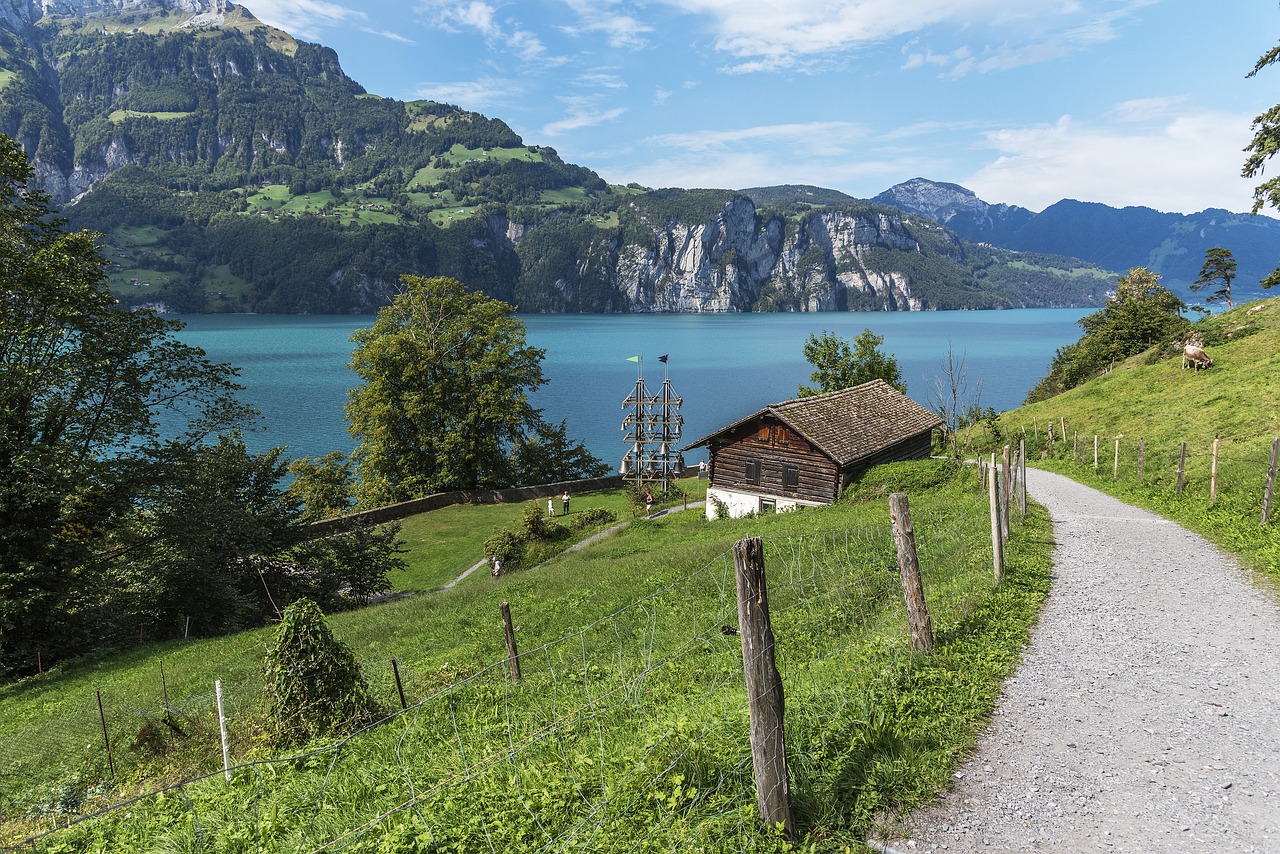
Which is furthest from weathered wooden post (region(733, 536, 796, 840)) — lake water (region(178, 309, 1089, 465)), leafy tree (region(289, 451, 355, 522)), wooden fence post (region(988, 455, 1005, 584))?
lake water (region(178, 309, 1089, 465))

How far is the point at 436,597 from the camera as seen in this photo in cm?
2186

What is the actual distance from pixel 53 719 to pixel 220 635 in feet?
28.3

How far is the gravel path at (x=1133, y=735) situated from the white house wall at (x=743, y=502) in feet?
72.5

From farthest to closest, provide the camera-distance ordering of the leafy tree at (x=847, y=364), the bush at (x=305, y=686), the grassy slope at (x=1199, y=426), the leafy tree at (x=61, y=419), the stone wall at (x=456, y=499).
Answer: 1. the leafy tree at (x=847, y=364)
2. the stone wall at (x=456, y=499)
3. the leafy tree at (x=61, y=419)
4. the grassy slope at (x=1199, y=426)
5. the bush at (x=305, y=686)

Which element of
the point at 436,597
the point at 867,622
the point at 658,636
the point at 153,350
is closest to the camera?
the point at 867,622

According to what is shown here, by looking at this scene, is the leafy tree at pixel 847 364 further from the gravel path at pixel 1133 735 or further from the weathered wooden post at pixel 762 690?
the weathered wooden post at pixel 762 690

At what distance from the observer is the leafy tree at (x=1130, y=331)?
5647 centimetres

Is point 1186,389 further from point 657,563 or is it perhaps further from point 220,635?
point 220,635

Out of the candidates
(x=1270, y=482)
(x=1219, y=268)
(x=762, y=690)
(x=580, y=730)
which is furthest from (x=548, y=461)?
(x=1219, y=268)

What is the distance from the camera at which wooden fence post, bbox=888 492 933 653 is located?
25.1 feet

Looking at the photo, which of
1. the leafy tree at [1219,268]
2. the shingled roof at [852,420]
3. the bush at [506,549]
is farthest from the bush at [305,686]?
the leafy tree at [1219,268]

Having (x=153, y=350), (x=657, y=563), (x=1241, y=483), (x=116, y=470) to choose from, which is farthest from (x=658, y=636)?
(x=153, y=350)

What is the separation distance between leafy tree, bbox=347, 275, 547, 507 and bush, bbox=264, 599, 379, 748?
37879 mm

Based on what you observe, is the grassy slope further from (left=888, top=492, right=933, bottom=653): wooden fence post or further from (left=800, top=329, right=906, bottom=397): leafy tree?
(left=800, top=329, right=906, bottom=397): leafy tree
